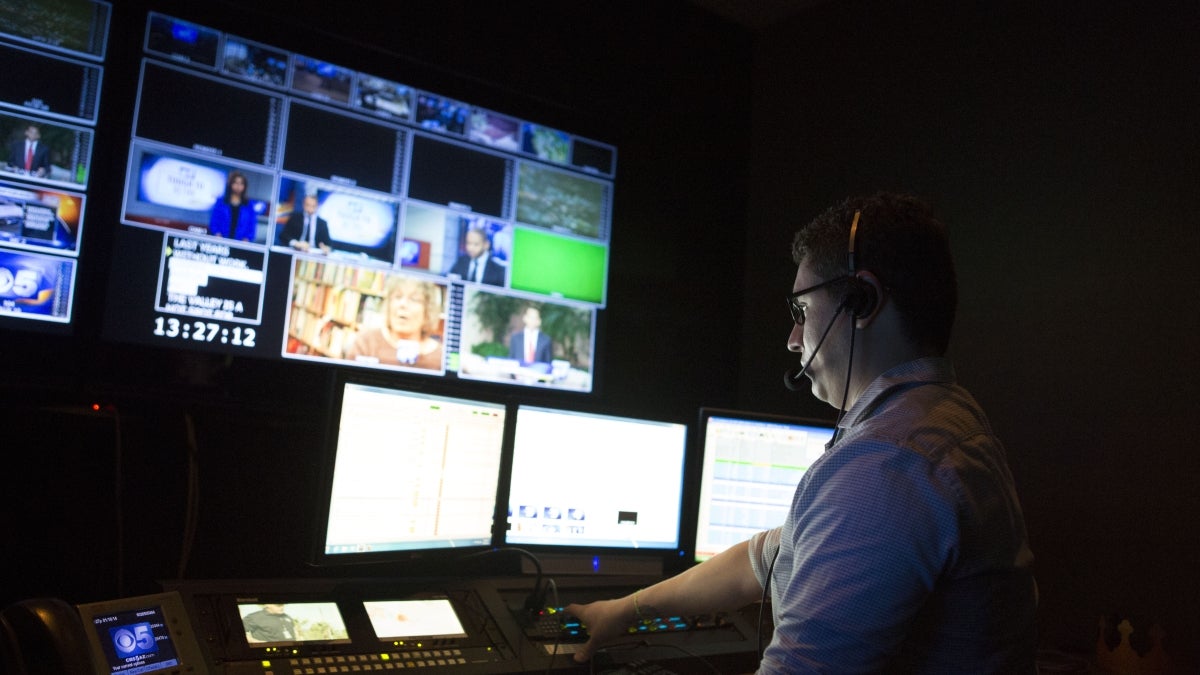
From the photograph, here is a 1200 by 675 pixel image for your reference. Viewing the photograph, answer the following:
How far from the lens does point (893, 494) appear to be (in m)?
1.00

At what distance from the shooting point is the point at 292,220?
220 centimetres

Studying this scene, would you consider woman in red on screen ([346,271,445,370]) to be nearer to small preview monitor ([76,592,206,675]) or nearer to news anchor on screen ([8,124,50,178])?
news anchor on screen ([8,124,50,178])

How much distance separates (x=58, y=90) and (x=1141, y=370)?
8.45ft

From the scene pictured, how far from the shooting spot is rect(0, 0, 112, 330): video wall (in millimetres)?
1854

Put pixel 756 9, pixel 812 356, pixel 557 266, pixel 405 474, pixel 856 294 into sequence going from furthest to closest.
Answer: pixel 756 9 → pixel 557 266 → pixel 405 474 → pixel 812 356 → pixel 856 294

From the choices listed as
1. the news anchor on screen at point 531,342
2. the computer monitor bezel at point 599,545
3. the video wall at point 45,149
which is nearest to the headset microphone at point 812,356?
the computer monitor bezel at point 599,545

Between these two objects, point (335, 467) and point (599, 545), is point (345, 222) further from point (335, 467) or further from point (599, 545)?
point (599, 545)

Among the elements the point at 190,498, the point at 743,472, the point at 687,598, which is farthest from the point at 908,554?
the point at 190,498

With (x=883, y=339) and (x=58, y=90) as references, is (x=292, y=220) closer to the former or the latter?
(x=58, y=90)

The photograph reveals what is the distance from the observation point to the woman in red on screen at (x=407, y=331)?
2.27m

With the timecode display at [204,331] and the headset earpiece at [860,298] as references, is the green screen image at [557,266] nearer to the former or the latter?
the timecode display at [204,331]

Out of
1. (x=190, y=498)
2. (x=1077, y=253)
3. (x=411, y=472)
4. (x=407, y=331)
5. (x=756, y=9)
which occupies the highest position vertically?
(x=756, y=9)

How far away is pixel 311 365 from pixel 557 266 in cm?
79

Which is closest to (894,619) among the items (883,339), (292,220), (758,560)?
(883,339)
